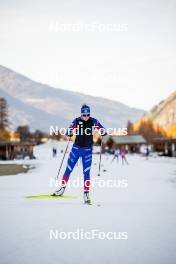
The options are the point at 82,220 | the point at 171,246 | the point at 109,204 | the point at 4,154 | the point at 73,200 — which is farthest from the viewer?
the point at 4,154

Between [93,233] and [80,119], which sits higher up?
[80,119]

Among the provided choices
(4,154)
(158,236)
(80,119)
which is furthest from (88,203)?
(4,154)

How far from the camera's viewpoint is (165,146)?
46.5m

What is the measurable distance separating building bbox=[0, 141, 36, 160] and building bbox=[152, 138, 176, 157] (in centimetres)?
1812

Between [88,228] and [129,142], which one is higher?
[129,142]

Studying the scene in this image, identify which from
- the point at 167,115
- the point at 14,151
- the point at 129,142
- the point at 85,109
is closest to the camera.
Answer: the point at 85,109

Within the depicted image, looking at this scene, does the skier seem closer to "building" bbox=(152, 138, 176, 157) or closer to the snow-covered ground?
the snow-covered ground

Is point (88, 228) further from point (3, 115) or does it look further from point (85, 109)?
point (3, 115)

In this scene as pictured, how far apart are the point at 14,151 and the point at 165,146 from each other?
24.4 metres

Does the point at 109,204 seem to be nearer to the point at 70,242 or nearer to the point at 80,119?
the point at 80,119

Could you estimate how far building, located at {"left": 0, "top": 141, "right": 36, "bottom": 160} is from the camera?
32.4 m

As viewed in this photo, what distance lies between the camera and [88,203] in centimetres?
537

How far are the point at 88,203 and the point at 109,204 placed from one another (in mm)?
389

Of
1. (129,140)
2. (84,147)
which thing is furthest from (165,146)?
(84,147)
